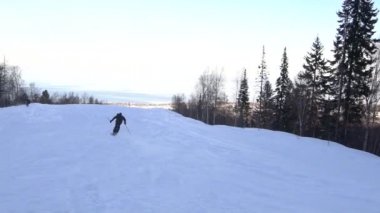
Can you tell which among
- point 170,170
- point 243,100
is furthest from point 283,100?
point 170,170

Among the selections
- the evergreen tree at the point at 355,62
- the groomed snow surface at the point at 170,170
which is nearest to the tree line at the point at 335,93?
the evergreen tree at the point at 355,62

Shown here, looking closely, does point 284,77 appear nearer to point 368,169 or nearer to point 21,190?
point 368,169

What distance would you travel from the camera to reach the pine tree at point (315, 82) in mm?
51188

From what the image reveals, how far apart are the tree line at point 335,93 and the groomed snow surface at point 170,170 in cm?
933

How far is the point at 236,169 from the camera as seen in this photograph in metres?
21.0

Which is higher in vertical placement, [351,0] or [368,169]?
[351,0]

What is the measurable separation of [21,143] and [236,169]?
1378 centimetres

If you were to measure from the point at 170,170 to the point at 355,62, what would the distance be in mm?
27615

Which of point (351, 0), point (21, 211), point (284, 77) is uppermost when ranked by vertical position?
point (351, 0)

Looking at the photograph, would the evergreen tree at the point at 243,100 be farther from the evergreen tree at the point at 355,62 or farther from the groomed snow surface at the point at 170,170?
the groomed snow surface at the point at 170,170

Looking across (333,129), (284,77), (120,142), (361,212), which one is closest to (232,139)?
(120,142)

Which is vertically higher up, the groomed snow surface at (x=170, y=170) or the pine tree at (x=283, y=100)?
the pine tree at (x=283, y=100)

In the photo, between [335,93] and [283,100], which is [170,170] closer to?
[335,93]

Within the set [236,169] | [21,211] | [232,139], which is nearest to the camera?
[21,211]
